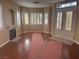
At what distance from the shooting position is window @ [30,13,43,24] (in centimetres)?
998

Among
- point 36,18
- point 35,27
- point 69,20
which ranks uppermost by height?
point 36,18

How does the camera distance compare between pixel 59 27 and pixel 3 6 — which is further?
pixel 59 27

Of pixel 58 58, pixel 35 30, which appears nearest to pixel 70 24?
pixel 58 58

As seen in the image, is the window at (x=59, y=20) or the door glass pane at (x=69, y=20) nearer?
the door glass pane at (x=69, y=20)

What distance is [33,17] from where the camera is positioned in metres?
10.0

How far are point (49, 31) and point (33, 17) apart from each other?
241 cm

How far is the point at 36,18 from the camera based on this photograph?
10102mm

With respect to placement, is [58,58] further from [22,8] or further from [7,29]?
[22,8]

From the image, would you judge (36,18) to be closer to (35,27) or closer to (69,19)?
(35,27)

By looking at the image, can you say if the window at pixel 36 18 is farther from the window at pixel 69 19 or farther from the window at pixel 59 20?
the window at pixel 69 19

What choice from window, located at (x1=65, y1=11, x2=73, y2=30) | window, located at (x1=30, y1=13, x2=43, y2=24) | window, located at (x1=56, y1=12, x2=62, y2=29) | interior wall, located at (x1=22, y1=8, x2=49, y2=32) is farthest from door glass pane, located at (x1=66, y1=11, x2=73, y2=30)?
window, located at (x1=30, y1=13, x2=43, y2=24)

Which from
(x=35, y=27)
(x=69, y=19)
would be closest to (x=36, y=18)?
(x=35, y=27)

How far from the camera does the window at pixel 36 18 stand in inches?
393

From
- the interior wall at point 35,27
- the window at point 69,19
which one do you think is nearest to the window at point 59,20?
the window at point 69,19
